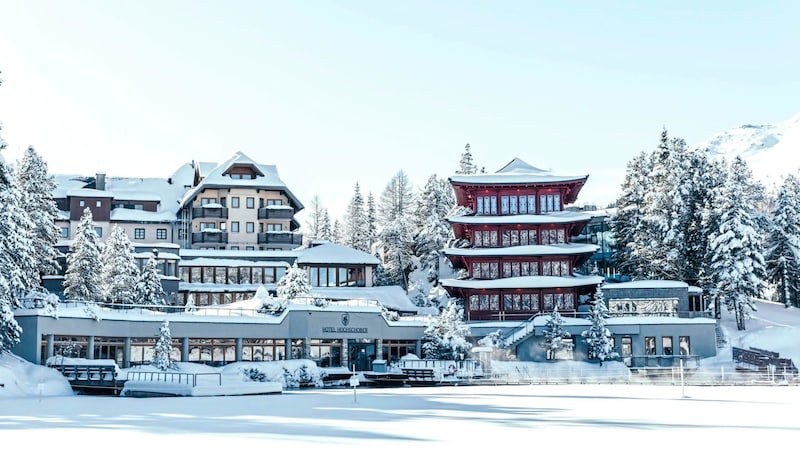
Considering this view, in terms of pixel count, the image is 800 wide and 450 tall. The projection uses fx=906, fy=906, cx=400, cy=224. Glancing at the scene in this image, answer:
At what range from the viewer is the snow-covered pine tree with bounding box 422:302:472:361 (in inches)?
2205

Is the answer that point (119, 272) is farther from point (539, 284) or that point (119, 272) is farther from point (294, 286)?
point (539, 284)

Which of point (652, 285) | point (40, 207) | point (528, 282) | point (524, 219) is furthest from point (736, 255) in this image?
point (40, 207)

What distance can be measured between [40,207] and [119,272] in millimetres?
8577

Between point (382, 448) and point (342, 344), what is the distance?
135ft

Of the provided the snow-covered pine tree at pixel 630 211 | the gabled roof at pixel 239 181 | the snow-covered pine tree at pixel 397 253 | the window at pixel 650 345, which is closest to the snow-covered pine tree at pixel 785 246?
the snow-covered pine tree at pixel 630 211

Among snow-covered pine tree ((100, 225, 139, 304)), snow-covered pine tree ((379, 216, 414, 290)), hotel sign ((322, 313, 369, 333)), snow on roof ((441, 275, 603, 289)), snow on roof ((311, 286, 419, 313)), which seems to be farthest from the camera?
snow-covered pine tree ((379, 216, 414, 290))

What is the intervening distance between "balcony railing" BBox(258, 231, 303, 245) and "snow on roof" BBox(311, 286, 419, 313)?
7776mm

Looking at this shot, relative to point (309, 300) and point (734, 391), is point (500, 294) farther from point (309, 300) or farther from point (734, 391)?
point (734, 391)

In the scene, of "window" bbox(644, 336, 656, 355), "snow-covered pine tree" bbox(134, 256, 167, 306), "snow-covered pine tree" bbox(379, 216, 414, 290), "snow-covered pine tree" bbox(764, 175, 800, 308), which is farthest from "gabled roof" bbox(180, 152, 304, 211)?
"snow-covered pine tree" bbox(764, 175, 800, 308)

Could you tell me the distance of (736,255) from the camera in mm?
63000

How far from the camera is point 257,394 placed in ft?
121

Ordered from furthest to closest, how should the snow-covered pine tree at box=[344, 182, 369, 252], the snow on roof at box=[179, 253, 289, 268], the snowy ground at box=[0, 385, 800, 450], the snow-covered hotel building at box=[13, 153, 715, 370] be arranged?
the snow-covered pine tree at box=[344, 182, 369, 252]
the snow on roof at box=[179, 253, 289, 268]
the snow-covered hotel building at box=[13, 153, 715, 370]
the snowy ground at box=[0, 385, 800, 450]

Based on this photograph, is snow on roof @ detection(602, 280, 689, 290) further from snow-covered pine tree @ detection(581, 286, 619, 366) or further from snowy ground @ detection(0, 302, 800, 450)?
snowy ground @ detection(0, 302, 800, 450)

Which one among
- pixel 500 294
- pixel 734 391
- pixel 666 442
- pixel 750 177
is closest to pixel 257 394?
pixel 734 391
